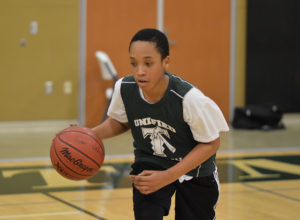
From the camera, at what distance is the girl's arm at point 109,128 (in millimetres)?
2797

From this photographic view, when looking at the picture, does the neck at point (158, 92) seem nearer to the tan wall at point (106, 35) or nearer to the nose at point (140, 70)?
the nose at point (140, 70)

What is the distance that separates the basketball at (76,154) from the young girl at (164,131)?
0.35 ft

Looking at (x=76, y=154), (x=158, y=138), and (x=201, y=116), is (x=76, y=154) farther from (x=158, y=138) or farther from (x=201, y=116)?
(x=201, y=116)

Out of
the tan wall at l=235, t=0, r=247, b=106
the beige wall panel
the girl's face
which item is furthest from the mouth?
the tan wall at l=235, t=0, r=247, b=106

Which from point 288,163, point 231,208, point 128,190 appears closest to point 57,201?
point 128,190

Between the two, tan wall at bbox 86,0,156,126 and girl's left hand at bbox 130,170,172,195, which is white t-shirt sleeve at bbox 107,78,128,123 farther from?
tan wall at bbox 86,0,156,126

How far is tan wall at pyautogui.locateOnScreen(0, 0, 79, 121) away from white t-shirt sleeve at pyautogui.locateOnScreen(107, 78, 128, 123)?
212 inches

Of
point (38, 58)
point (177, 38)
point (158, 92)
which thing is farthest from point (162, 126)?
point (177, 38)

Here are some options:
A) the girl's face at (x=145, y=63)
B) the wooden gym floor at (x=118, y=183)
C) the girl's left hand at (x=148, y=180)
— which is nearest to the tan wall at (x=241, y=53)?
the wooden gym floor at (x=118, y=183)

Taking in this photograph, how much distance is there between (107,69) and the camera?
7762mm

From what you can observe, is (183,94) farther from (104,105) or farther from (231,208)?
(104,105)

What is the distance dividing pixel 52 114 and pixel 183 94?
5.82 m

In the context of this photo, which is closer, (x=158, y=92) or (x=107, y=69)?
(x=158, y=92)

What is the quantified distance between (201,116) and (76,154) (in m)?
0.58
